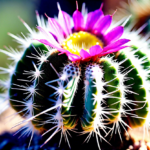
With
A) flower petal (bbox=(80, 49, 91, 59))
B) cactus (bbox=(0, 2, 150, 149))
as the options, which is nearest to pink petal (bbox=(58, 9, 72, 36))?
cactus (bbox=(0, 2, 150, 149))

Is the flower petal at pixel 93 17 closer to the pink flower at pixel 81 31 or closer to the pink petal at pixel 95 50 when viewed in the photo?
the pink flower at pixel 81 31

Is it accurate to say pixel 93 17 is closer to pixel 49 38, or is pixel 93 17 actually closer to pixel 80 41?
pixel 80 41

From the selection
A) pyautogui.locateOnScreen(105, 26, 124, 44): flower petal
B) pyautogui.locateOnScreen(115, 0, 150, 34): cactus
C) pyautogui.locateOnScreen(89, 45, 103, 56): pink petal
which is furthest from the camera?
pyautogui.locateOnScreen(115, 0, 150, 34): cactus

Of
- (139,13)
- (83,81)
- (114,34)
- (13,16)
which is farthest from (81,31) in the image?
(13,16)

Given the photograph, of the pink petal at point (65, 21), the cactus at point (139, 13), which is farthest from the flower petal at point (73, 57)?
the cactus at point (139, 13)

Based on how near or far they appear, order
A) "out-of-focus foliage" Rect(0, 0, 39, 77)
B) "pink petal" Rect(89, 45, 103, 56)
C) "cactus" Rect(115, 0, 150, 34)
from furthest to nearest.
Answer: "out-of-focus foliage" Rect(0, 0, 39, 77), "cactus" Rect(115, 0, 150, 34), "pink petal" Rect(89, 45, 103, 56)

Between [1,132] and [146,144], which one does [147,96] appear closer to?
[146,144]

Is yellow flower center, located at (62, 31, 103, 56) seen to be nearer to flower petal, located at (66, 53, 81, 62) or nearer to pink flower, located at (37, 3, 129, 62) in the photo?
pink flower, located at (37, 3, 129, 62)
